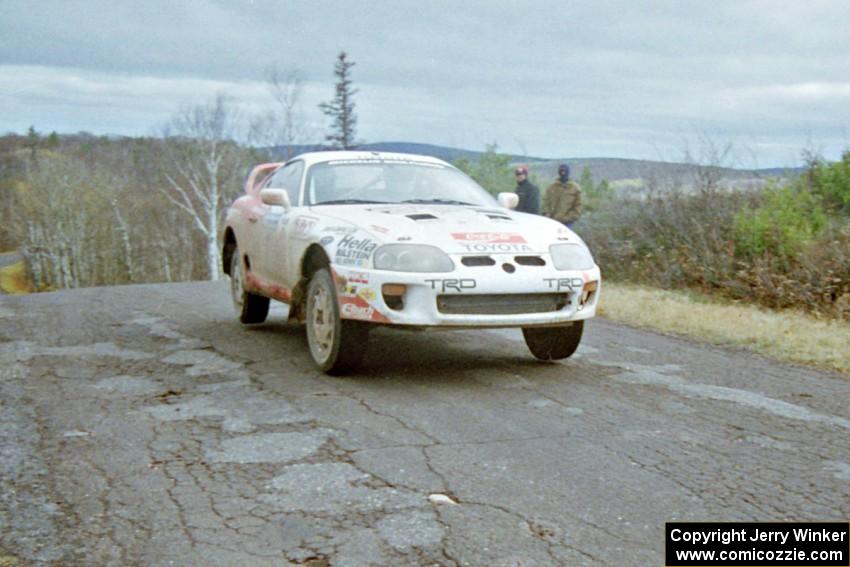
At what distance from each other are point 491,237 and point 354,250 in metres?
0.89

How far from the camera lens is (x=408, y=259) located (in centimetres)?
546

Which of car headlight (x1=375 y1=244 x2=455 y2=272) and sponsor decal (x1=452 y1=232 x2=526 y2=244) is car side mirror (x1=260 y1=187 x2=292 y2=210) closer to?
car headlight (x1=375 y1=244 x2=455 y2=272)

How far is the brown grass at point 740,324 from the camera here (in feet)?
23.5

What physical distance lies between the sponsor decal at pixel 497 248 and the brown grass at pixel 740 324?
264 cm

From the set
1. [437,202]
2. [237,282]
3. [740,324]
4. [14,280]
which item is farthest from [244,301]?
[14,280]

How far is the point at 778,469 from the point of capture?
3.90 meters

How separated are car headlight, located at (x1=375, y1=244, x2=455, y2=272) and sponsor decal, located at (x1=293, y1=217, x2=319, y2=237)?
2.98 feet

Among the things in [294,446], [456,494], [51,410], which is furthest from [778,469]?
[51,410]

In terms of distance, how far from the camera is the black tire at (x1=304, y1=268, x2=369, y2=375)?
5.63 meters

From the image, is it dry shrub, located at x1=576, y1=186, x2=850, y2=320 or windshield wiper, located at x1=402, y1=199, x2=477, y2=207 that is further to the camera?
dry shrub, located at x1=576, y1=186, x2=850, y2=320

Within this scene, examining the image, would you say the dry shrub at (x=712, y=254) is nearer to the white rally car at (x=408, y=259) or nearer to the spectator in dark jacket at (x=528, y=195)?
the spectator in dark jacket at (x=528, y=195)

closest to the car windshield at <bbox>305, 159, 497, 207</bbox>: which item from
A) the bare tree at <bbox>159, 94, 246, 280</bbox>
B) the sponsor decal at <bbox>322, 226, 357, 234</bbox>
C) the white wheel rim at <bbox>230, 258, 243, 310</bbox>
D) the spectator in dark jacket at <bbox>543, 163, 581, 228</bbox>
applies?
the sponsor decal at <bbox>322, 226, 357, 234</bbox>

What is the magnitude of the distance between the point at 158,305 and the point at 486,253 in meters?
6.17

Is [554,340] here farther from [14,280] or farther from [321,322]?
[14,280]
